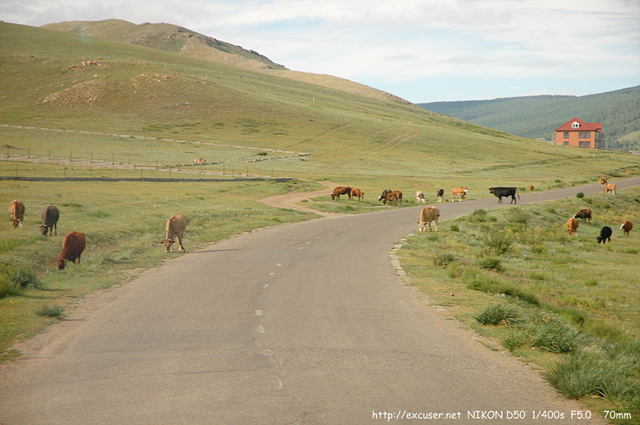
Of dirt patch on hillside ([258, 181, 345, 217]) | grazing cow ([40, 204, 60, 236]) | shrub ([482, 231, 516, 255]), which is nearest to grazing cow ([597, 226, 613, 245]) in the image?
shrub ([482, 231, 516, 255])

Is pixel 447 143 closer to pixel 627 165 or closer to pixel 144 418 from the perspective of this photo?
pixel 627 165

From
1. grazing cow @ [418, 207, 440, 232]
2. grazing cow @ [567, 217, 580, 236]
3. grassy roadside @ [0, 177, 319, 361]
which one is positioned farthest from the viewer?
grazing cow @ [567, 217, 580, 236]

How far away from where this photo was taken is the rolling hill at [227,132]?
8912cm

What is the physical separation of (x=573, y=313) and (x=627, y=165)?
4739 inches

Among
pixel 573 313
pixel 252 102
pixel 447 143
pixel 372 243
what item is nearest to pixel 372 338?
pixel 573 313

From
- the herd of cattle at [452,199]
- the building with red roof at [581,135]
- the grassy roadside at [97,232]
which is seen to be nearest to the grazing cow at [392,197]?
the herd of cattle at [452,199]

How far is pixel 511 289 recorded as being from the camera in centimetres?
1616

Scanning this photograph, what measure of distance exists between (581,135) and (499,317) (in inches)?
7684

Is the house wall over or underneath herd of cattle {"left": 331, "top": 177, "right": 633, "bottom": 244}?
over

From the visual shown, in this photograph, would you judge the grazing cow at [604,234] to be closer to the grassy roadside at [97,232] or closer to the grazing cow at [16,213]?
the grassy roadside at [97,232]

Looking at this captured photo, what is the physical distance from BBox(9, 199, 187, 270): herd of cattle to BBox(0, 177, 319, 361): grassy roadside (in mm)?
353

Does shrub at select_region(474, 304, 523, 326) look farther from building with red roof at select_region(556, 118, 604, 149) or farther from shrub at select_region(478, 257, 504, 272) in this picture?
building with red roof at select_region(556, 118, 604, 149)

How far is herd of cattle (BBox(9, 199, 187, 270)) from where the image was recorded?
1778 centimetres

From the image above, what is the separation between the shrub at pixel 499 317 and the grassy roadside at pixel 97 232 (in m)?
8.96
